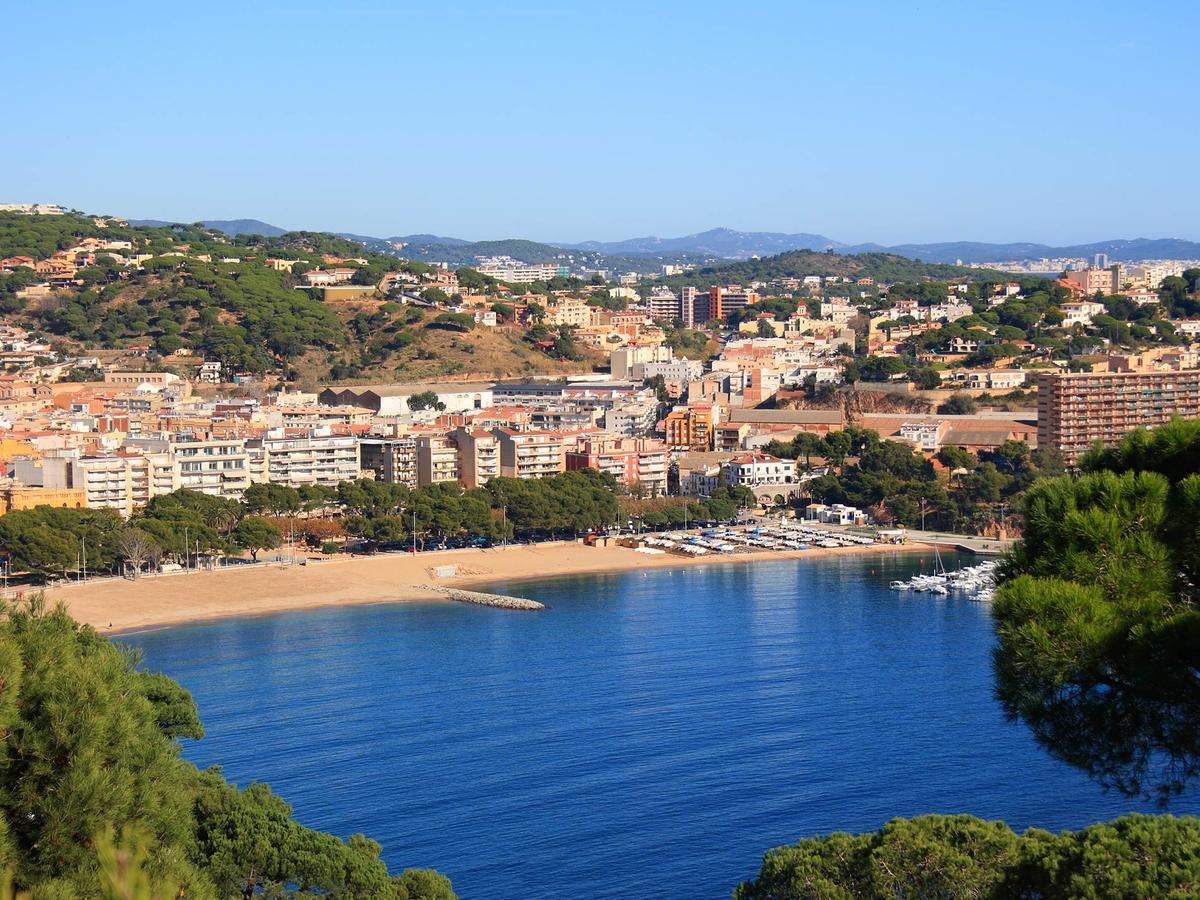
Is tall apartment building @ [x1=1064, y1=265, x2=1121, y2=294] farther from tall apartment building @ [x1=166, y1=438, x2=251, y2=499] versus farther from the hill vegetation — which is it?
the hill vegetation

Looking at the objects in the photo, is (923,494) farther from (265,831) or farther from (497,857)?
(265,831)

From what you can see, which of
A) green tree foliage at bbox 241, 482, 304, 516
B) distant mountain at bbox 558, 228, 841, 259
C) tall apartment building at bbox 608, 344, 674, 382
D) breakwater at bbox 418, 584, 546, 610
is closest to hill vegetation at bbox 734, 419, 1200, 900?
breakwater at bbox 418, 584, 546, 610

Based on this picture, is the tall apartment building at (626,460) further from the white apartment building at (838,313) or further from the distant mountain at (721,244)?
the distant mountain at (721,244)

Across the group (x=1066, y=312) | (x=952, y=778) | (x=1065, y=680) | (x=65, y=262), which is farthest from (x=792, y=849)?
(x=65, y=262)

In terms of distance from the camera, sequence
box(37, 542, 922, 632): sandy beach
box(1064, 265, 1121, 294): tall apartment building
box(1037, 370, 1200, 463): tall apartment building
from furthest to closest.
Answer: box(1064, 265, 1121, 294): tall apartment building
box(1037, 370, 1200, 463): tall apartment building
box(37, 542, 922, 632): sandy beach

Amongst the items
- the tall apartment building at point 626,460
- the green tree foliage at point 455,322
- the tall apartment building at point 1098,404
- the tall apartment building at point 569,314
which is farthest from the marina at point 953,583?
the tall apartment building at point 569,314

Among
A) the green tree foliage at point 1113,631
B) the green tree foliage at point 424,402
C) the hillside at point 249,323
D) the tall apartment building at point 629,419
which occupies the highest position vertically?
the hillside at point 249,323
